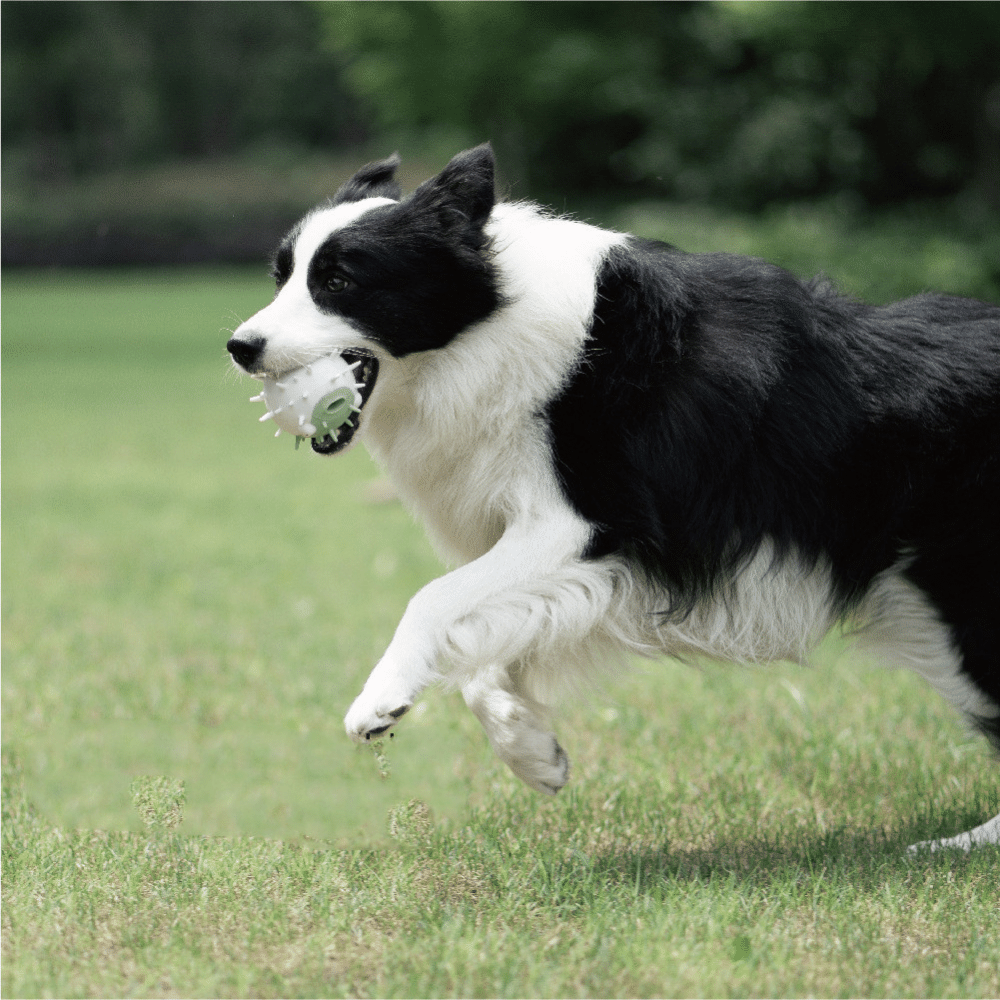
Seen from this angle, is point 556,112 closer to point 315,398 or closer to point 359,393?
point 359,393

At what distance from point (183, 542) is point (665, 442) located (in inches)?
199

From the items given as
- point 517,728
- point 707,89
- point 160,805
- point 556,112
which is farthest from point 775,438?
point 556,112

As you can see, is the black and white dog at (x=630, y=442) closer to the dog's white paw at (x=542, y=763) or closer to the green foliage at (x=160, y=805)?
the dog's white paw at (x=542, y=763)

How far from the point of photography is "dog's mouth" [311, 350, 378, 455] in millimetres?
3195

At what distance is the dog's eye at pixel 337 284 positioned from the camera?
3.18 meters

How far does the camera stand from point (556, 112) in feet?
84.8

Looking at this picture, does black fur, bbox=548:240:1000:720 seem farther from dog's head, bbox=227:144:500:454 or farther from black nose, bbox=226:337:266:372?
black nose, bbox=226:337:266:372

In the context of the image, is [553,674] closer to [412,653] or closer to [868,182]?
[412,653]

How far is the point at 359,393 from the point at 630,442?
0.71 meters

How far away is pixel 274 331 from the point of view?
122 inches

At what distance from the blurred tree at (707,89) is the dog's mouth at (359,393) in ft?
40.8

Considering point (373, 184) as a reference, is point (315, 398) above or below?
below

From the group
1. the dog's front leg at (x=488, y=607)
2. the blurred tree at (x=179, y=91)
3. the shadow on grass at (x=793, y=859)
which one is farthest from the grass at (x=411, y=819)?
the blurred tree at (x=179, y=91)

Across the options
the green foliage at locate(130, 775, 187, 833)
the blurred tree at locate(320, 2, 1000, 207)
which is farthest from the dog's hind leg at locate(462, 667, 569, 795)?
the blurred tree at locate(320, 2, 1000, 207)
